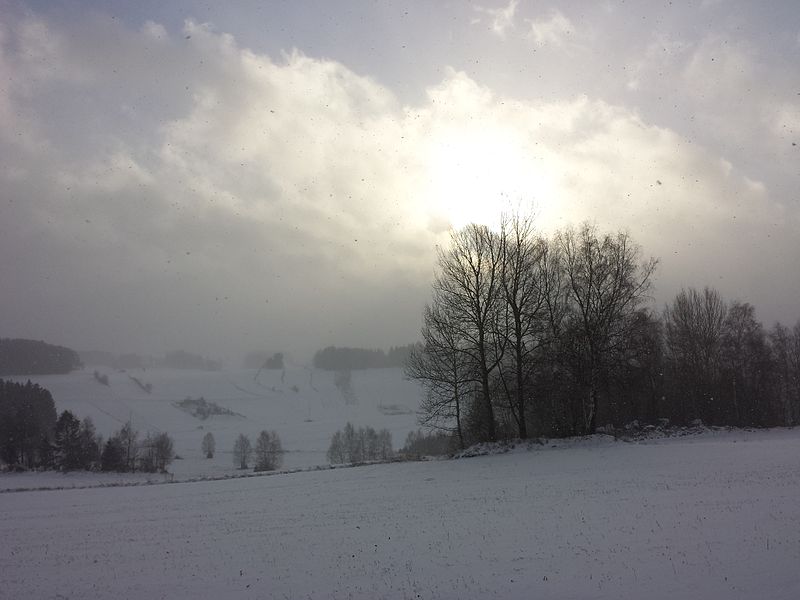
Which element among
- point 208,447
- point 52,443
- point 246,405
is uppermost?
point 246,405

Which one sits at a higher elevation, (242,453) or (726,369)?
(726,369)

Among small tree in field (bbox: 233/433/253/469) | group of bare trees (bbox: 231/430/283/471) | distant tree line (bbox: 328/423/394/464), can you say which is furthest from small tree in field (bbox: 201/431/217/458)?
distant tree line (bbox: 328/423/394/464)

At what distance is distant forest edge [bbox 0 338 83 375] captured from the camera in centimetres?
14738

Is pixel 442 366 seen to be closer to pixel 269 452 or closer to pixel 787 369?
pixel 787 369

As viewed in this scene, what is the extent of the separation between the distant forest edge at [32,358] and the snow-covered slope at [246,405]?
507cm

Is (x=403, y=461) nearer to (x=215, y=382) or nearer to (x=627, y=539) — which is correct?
(x=627, y=539)

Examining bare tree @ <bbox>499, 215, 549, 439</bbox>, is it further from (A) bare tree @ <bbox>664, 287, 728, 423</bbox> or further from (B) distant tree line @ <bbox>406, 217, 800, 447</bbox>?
(A) bare tree @ <bbox>664, 287, 728, 423</bbox>

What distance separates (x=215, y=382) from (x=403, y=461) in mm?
161964

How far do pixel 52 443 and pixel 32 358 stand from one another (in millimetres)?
107408

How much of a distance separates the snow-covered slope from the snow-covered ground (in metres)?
66.2

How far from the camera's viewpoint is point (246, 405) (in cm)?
15138

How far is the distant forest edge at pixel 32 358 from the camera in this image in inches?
5802

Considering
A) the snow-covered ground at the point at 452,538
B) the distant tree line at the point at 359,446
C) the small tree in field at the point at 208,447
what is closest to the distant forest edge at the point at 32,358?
the small tree in field at the point at 208,447

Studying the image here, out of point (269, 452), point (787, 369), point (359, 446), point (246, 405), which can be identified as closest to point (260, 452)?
point (269, 452)
